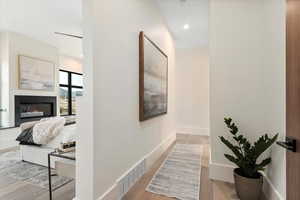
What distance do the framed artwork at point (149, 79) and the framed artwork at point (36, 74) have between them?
3.71 meters

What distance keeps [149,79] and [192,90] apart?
3.15 metres

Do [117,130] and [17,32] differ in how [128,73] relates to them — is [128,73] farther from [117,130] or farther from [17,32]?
[17,32]

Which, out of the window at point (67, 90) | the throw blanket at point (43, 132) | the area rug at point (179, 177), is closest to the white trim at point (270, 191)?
the area rug at point (179, 177)

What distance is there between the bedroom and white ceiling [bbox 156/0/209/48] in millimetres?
A: 1716

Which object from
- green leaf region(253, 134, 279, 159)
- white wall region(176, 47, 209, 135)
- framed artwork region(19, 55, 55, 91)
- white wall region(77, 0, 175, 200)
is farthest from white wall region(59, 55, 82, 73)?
green leaf region(253, 134, 279, 159)

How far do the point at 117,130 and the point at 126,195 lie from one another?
79 cm

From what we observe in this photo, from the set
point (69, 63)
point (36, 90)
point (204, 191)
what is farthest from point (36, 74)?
point (204, 191)

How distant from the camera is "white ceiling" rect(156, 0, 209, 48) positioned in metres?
2.75

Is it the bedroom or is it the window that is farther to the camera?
the window

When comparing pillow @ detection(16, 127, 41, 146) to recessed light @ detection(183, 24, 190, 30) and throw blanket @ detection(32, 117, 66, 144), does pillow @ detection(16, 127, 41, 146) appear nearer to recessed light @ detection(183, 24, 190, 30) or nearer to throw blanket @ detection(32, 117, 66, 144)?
throw blanket @ detection(32, 117, 66, 144)

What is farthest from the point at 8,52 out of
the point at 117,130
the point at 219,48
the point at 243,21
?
the point at 243,21

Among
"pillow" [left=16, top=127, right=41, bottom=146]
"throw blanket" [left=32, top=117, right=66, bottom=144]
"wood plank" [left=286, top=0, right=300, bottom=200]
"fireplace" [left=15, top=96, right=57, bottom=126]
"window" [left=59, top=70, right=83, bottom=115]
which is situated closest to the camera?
"wood plank" [left=286, top=0, right=300, bottom=200]

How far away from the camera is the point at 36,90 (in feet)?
14.3

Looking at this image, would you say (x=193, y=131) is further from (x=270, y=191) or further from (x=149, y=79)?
(x=270, y=191)
